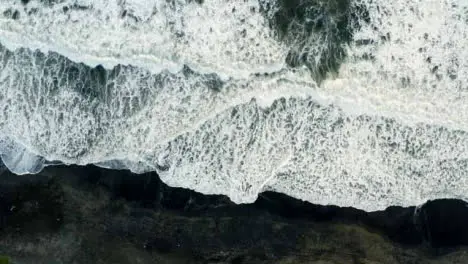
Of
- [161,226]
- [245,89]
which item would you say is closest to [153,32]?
[245,89]

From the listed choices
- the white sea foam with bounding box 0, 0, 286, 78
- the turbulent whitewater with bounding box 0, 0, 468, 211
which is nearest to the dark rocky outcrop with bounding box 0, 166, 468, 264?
the turbulent whitewater with bounding box 0, 0, 468, 211

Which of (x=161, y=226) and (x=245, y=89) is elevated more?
(x=245, y=89)

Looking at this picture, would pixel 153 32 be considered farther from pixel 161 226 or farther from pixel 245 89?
pixel 161 226

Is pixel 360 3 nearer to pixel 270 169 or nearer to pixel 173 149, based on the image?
pixel 270 169

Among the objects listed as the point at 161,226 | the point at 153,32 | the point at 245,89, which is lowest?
the point at 161,226

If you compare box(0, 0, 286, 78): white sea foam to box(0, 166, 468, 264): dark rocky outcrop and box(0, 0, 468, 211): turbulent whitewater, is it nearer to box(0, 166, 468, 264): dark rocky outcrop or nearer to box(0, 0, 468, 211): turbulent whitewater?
box(0, 0, 468, 211): turbulent whitewater

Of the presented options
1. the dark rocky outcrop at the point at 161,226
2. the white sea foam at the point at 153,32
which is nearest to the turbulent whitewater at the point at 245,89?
the white sea foam at the point at 153,32

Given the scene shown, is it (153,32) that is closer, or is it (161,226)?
(153,32)

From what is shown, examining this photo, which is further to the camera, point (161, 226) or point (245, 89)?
point (161, 226)

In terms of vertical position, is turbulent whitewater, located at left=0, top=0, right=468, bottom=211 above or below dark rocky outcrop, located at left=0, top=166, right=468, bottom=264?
above
